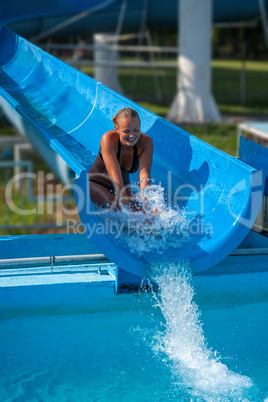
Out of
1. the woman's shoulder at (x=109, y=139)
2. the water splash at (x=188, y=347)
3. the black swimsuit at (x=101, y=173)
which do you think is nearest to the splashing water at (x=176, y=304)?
the water splash at (x=188, y=347)

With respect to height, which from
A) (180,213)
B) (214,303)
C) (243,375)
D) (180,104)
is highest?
(180,104)

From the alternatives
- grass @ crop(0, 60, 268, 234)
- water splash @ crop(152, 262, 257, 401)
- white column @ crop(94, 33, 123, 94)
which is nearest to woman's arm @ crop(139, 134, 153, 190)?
water splash @ crop(152, 262, 257, 401)

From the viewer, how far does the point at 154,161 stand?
12.6 feet

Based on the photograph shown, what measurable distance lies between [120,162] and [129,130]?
1.00 feet

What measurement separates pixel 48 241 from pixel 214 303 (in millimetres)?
1082

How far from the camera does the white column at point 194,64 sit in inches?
394

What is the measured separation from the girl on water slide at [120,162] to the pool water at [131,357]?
0.59 metres

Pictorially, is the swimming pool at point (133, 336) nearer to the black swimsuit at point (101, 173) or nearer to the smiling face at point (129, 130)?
the black swimsuit at point (101, 173)

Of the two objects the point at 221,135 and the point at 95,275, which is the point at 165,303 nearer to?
the point at 95,275

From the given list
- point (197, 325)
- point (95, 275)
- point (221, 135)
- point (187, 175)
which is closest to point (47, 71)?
point (187, 175)

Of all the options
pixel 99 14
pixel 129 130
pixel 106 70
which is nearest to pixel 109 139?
pixel 129 130

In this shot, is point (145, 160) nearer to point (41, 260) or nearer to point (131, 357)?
point (41, 260)

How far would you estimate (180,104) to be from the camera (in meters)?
10.5

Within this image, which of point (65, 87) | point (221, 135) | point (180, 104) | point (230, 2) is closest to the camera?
point (65, 87)
